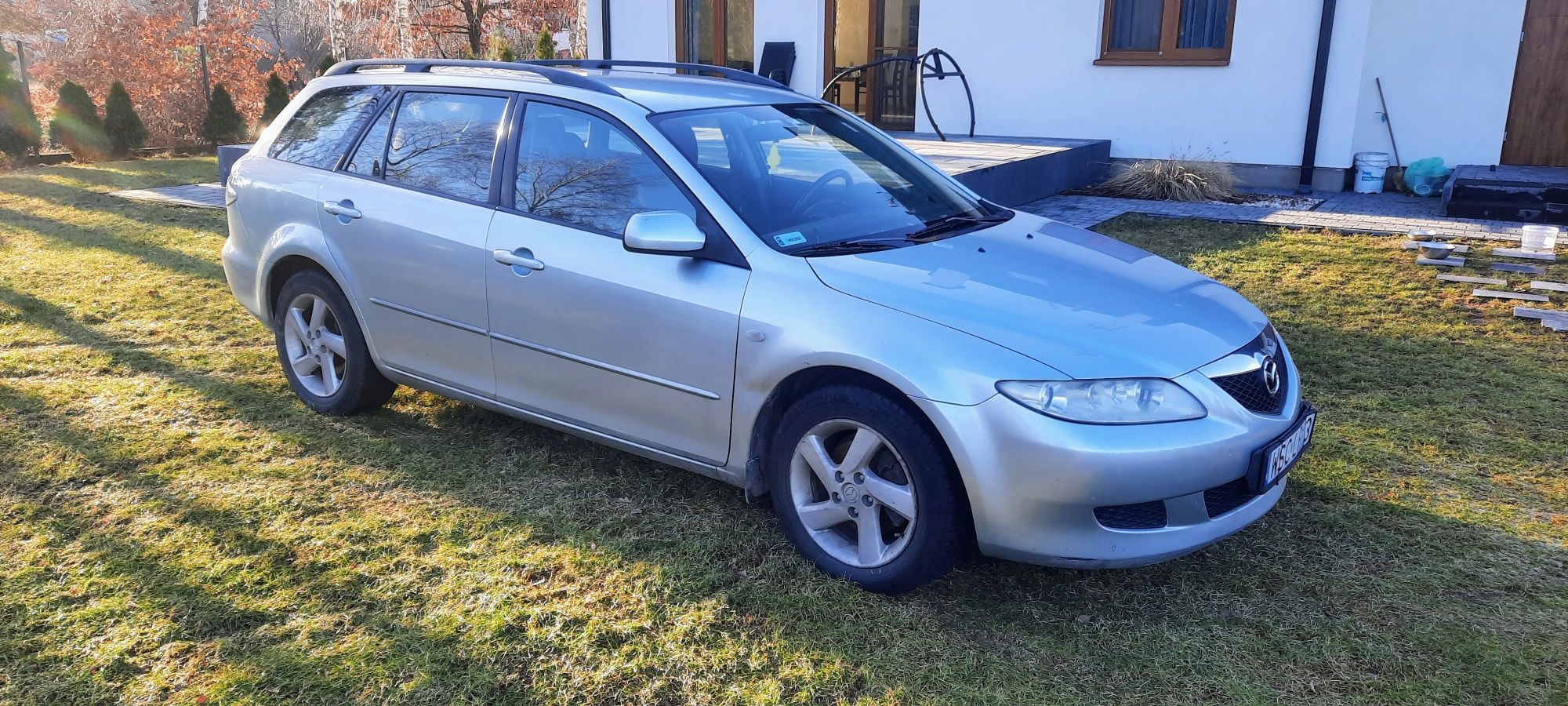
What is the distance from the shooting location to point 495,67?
430 centimetres

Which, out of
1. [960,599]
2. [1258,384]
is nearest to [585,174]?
[960,599]

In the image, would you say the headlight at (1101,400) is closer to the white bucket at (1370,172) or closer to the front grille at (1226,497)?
the front grille at (1226,497)

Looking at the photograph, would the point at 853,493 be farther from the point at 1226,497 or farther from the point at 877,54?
the point at 877,54

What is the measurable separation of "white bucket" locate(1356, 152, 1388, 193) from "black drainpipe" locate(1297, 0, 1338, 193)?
0.45 meters

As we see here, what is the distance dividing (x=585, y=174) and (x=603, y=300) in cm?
52

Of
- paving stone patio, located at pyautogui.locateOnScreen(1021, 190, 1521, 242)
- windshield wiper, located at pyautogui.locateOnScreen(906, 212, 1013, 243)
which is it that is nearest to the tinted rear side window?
windshield wiper, located at pyautogui.locateOnScreen(906, 212, 1013, 243)

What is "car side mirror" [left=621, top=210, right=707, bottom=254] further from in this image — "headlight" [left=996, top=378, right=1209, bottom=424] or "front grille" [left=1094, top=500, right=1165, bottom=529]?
"front grille" [left=1094, top=500, right=1165, bottom=529]

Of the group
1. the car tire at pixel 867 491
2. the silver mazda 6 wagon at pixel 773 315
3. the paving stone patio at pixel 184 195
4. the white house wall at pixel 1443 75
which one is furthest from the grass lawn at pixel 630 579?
the white house wall at pixel 1443 75

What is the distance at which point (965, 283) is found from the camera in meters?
3.24

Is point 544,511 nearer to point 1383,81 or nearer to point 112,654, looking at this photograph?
point 112,654

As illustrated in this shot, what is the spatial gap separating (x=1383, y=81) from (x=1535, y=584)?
33.3ft

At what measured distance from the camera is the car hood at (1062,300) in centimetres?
296

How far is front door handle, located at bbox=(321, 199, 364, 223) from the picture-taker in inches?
169

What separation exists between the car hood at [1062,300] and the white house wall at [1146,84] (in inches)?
346
